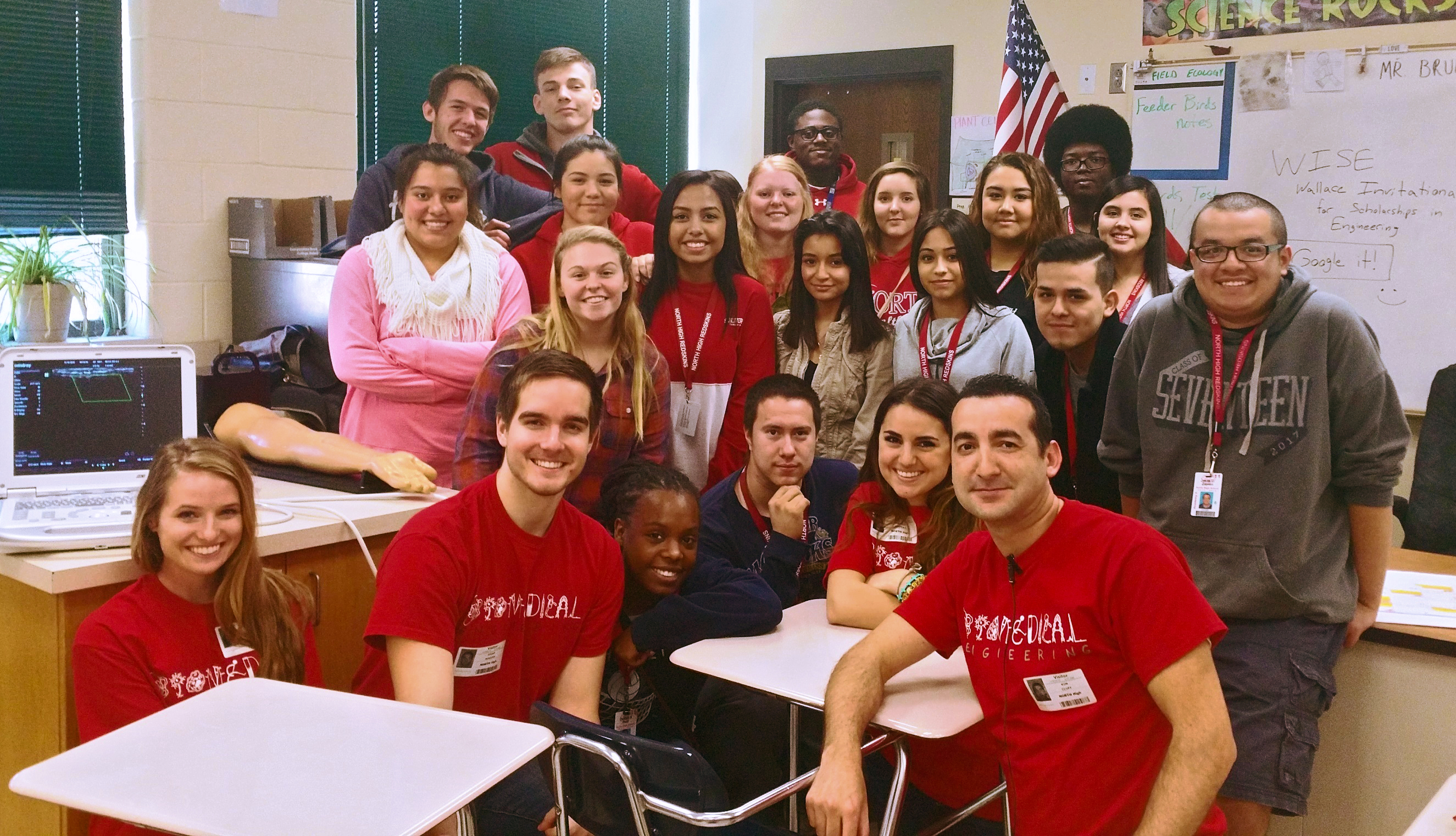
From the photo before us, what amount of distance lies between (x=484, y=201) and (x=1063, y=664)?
267 cm

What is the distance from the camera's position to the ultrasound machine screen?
2.31 m

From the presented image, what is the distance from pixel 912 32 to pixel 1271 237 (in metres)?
4.01

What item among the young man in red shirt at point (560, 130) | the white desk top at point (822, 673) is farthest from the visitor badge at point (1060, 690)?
the young man in red shirt at point (560, 130)

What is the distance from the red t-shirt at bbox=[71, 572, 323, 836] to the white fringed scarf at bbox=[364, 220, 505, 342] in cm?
107

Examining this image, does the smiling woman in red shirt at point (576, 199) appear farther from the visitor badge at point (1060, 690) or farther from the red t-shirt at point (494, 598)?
the visitor badge at point (1060, 690)

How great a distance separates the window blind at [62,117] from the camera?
171 inches

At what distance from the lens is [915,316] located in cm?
315

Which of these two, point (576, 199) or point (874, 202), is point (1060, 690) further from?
point (576, 199)

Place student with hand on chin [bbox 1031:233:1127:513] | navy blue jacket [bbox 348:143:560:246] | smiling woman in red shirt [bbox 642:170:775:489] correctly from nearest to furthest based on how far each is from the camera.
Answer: student with hand on chin [bbox 1031:233:1127:513] < smiling woman in red shirt [bbox 642:170:775:489] < navy blue jacket [bbox 348:143:560:246]

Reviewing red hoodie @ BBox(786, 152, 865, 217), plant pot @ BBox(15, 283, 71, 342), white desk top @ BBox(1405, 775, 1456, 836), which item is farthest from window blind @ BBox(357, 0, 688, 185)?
white desk top @ BBox(1405, 775, 1456, 836)

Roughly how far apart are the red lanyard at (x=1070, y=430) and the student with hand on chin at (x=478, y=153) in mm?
1708

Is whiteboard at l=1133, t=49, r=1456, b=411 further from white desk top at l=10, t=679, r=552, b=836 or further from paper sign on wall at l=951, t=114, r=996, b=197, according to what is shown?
white desk top at l=10, t=679, r=552, b=836

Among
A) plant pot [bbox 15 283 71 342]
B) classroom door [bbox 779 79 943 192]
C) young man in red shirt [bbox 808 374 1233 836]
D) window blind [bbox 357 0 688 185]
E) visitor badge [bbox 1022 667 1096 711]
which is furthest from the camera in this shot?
classroom door [bbox 779 79 943 192]

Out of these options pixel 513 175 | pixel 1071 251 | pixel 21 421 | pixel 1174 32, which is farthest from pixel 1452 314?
pixel 21 421
